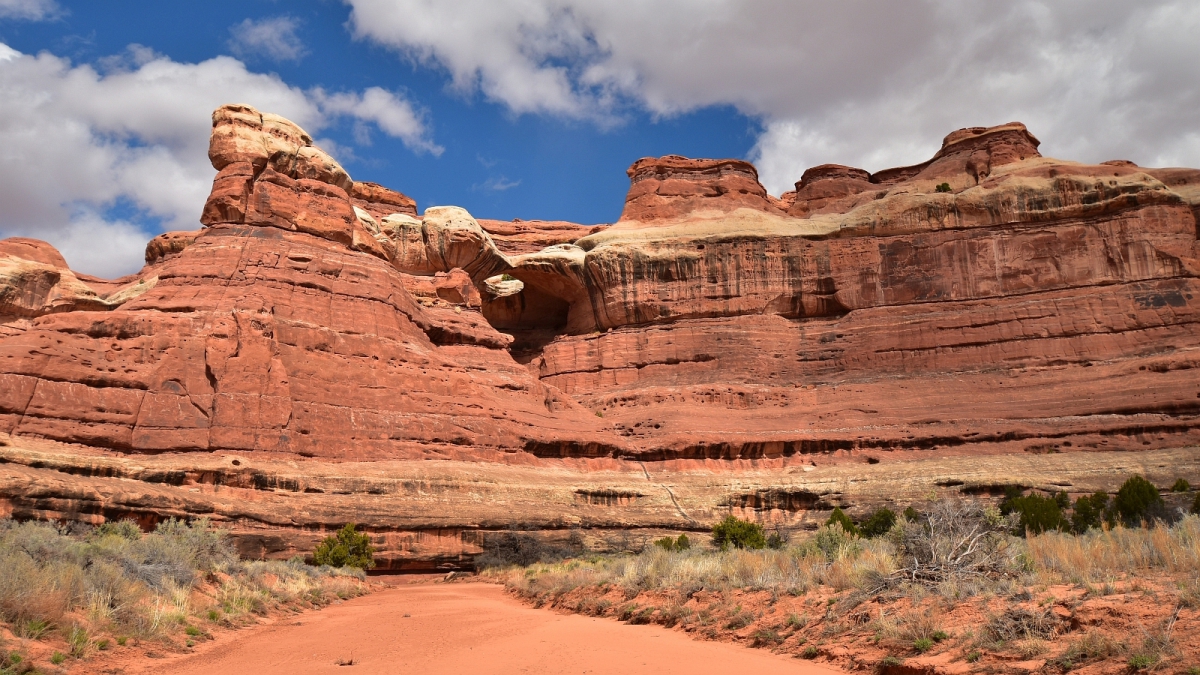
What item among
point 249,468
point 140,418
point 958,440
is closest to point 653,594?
point 249,468

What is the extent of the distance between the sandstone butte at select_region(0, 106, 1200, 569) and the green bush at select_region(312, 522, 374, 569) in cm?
80

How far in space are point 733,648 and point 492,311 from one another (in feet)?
165

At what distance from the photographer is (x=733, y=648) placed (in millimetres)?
10742

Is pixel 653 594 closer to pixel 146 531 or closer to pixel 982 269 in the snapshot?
pixel 146 531

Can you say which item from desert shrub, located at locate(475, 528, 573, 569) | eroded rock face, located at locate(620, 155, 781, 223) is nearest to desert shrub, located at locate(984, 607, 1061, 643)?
desert shrub, located at locate(475, 528, 573, 569)

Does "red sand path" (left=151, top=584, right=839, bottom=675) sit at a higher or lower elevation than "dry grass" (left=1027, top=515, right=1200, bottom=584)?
lower

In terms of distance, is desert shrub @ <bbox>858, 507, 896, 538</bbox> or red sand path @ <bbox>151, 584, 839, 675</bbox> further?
desert shrub @ <bbox>858, 507, 896, 538</bbox>

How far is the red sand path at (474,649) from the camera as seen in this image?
31.4 feet

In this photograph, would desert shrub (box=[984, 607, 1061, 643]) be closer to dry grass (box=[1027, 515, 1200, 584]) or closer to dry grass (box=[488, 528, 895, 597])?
dry grass (box=[1027, 515, 1200, 584])

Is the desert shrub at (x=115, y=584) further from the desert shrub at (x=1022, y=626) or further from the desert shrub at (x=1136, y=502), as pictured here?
the desert shrub at (x=1136, y=502)

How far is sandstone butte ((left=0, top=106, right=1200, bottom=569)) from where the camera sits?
2909 centimetres

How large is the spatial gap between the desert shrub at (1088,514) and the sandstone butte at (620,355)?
529 cm

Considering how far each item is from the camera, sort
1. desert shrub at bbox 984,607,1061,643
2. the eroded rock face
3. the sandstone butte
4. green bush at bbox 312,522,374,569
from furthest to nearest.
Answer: the eroded rock face
the sandstone butte
green bush at bbox 312,522,374,569
desert shrub at bbox 984,607,1061,643

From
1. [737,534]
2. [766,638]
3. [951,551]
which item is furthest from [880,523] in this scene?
[766,638]
